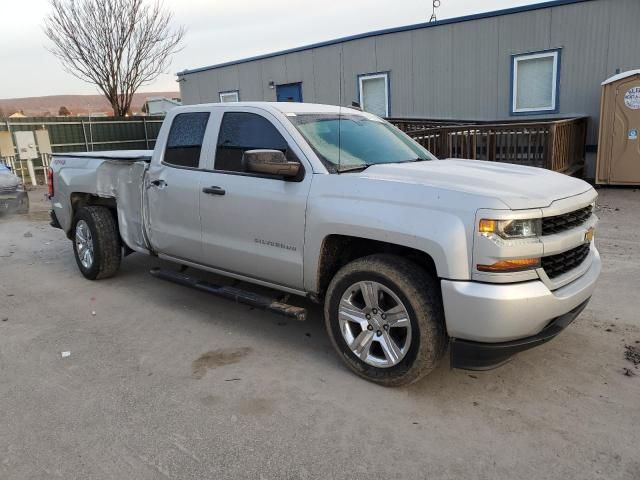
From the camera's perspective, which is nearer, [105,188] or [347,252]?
[347,252]

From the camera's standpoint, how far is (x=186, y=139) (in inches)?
195

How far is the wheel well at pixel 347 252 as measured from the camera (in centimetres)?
368

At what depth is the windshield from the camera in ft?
13.3

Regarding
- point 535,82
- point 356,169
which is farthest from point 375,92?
point 356,169

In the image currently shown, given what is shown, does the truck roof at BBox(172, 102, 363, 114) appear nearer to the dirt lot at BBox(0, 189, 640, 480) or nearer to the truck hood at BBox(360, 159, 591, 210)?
the truck hood at BBox(360, 159, 591, 210)

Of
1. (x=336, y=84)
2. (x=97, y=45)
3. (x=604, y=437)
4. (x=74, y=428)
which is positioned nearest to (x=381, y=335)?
(x=604, y=437)

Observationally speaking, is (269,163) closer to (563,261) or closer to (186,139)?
(186,139)

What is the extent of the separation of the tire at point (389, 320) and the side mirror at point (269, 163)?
828 millimetres

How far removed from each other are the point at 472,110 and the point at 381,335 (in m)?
11.2

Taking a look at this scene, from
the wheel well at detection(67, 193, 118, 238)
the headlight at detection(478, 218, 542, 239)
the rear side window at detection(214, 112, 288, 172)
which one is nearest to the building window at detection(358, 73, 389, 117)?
the wheel well at detection(67, 193, 118, 238)

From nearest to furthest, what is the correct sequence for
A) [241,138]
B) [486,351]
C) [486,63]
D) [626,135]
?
1. [486,351]
2. [241,138]
3. [626,135]
4. [486,63]

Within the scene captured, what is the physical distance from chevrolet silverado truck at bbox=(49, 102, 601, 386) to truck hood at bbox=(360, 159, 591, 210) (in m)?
0.01

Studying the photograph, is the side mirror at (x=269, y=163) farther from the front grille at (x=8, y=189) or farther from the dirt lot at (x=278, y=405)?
the front grille at (x=8, y=189)

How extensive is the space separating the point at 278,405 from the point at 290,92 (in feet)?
50.3
